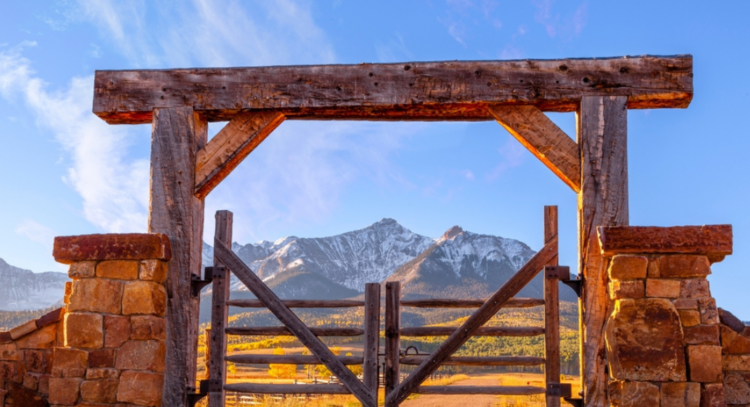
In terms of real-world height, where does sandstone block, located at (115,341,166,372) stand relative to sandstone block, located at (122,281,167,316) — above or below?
below

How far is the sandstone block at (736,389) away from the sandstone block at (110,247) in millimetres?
4721

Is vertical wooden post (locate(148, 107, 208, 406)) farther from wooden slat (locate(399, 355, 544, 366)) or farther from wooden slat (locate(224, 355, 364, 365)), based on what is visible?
wooden slat (locate(399, 355, 544, 366))

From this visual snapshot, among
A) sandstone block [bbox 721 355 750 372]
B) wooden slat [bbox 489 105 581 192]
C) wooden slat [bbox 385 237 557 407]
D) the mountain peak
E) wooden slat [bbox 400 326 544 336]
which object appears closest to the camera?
sandstone block [bbox 721 355 750 372]

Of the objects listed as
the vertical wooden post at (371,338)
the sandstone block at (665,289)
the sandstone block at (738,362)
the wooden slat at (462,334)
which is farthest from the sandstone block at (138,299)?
the sandstone block at (738,362)

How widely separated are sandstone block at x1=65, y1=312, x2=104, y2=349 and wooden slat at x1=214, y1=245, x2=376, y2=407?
1261mm

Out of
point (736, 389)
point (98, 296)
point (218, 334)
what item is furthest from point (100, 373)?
point (736, 389)

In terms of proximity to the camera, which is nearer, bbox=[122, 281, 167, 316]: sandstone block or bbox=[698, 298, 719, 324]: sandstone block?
bbox=[698, 298, 719, 324]: sandstone block

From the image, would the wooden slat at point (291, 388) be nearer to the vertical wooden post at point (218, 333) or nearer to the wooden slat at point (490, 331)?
the vertical wooden post at point (218, 333)

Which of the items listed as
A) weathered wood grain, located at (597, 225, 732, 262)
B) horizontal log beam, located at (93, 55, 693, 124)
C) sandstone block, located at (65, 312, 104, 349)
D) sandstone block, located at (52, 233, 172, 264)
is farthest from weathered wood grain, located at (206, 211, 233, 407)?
weathered wood grain, located at (597, 225, 732, 262)

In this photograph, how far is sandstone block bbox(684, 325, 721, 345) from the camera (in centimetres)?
467

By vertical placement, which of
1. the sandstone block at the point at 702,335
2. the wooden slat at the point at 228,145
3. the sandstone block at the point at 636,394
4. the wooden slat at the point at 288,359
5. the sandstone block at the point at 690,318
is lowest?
the sandstone block at the point at 636,394

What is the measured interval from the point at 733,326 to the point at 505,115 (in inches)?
98.2

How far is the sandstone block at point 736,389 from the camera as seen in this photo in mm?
4910

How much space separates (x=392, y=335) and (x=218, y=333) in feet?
5.75
